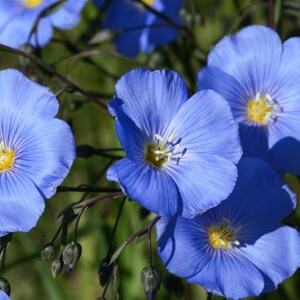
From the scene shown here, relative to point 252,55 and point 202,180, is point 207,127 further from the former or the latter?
point 252,55

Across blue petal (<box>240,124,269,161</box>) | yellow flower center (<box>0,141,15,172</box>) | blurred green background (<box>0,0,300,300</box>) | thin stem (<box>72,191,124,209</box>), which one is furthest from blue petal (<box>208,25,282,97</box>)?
yellow flower center (<box>0,141,15,172</box>)

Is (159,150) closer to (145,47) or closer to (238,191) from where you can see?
(238,191)

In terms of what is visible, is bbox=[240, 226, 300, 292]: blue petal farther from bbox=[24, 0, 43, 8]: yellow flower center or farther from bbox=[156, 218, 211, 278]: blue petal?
bbox=[24, 0, 43, 8]: yellow flower center

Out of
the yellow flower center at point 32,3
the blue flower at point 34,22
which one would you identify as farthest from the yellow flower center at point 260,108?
the yellow flower center at point 32,3

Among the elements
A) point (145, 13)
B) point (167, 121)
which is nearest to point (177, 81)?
point (167, 121)

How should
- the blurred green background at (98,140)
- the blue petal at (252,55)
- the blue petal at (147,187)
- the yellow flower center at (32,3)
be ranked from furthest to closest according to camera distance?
the yellow flower center at (32,3)
the blurred green background at (98,140)
the blue petal at (252,55)
the blue petal at (147,187)

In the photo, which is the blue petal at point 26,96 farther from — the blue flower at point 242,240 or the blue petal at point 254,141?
the blue petal at point 254,141

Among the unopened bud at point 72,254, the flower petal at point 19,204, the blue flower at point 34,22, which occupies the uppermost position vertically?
the flower petal at point 19,204

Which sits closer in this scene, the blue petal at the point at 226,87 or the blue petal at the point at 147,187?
the blue petal at the point at 147,187
